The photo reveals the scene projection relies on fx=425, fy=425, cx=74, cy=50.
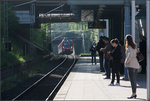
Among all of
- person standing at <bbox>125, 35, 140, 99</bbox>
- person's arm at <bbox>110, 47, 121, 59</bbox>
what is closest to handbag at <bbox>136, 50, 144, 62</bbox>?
person standing at <bbox>125, 35, 140, 99</bbox>

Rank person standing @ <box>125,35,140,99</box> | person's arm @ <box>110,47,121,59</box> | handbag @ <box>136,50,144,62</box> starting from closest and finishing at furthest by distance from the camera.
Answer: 1. person standing @ <box>125,35,140,99</box>
2. handbag @ <box>136,50,144,62</box>
3. person's arm @ <box>110,47,121,59</box>

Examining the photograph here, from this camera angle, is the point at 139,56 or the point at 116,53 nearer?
the point at 139,56

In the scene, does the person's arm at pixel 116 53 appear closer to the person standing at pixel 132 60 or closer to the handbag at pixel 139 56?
the handbag at pixel 139 56

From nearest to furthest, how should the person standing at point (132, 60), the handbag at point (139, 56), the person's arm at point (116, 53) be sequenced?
the person standing at point (132, 60) → the handbag at point (139, 56) → the person's arm at point (116, 53)

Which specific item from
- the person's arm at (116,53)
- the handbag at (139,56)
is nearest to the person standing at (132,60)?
the handbag at (139,56)

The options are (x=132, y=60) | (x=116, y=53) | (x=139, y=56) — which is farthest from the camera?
(x=116, y=53)

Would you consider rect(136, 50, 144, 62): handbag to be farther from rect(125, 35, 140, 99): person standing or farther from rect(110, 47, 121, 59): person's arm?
rect(110, 47, 121, 59): person's arm

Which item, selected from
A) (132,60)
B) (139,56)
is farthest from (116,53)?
(132,60)

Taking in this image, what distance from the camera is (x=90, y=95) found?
1270 centimetres

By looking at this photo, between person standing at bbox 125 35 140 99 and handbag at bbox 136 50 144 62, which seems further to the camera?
handbag at bbox 136 50 144 62

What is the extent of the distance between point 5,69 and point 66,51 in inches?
1952

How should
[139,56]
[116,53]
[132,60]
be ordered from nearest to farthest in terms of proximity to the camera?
1. [132,60]
2. [139,56]
3. [116,53]

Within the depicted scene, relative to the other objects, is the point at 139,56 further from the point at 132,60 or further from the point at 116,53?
the point at 116,53

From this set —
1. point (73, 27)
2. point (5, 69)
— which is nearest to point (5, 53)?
point (5, 69)
